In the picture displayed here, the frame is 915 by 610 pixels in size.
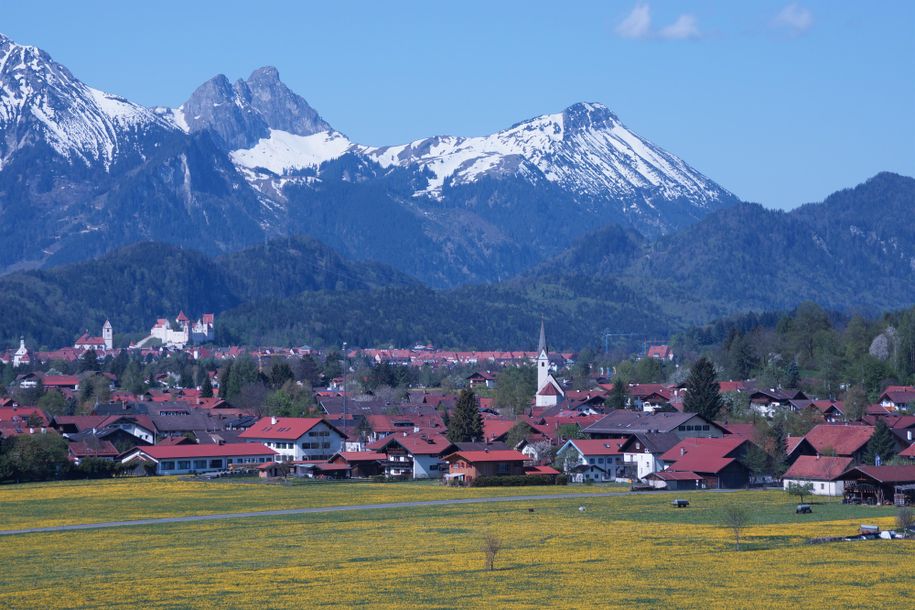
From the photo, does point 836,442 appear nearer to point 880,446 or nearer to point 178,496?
point 880,446

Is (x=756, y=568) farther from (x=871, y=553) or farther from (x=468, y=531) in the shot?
(x=468, y=531)

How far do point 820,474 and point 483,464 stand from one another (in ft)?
67.0

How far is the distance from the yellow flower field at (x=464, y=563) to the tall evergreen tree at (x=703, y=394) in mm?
43010

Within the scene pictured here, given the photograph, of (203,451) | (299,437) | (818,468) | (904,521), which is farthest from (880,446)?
(203,451)

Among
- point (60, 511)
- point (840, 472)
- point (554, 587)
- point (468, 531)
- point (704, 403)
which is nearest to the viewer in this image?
point (554, 587)

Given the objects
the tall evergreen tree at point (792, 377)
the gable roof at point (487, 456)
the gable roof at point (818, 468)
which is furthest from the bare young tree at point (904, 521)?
the tall evergreen tree at point (792, 377)

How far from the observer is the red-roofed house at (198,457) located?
330ft

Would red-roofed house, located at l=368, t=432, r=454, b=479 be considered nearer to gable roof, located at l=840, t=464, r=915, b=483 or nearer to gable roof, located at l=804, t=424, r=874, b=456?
gable roof, located at l=804, t=424, r=874, b=456

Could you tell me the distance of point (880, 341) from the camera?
509 ft

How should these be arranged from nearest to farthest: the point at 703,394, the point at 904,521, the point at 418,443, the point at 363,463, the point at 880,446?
the point at 904,521
the point at 880,446
the point at 363,463
the point at 418,443
the point at 703,394

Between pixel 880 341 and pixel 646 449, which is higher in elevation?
pixel 880 341

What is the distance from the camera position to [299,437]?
108875 mm

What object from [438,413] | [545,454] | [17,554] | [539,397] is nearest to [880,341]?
[539,397]

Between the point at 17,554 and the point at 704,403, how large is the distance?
66.1 meters
